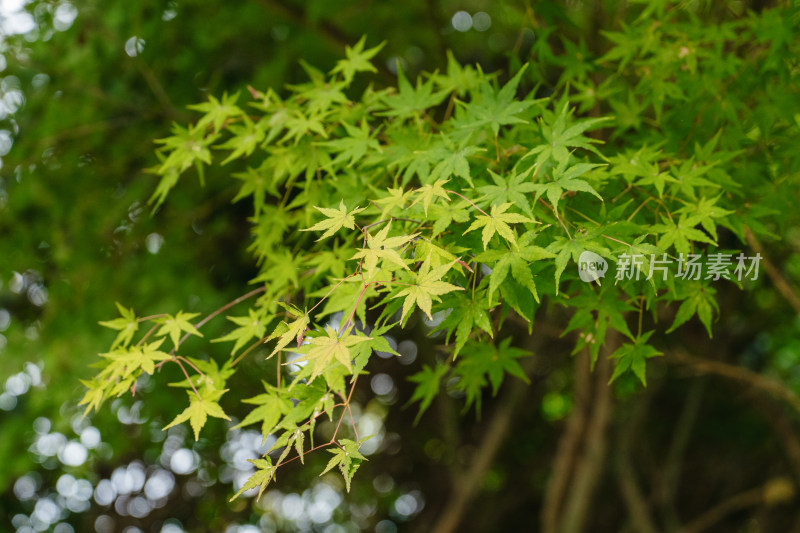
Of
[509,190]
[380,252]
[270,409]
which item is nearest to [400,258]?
[380,252]

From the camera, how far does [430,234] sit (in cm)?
115

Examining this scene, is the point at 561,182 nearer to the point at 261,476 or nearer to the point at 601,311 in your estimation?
the point at 601,311

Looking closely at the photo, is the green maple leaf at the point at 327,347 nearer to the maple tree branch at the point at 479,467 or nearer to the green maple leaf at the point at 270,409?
the green maple leaf at the point at 270,409

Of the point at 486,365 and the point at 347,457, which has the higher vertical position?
the point at 347,457

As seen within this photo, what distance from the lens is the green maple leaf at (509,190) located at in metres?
1.10

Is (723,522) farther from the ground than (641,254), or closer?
closer

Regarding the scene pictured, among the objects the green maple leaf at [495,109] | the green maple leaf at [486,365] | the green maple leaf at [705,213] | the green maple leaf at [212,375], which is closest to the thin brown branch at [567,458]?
the green maple leaf at [486,365]

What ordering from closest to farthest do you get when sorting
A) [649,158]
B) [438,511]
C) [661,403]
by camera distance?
[649,158]
[438,511]
[661,403]

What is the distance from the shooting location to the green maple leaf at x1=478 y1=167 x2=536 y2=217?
1.10 metres

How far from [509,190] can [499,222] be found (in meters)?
0.12

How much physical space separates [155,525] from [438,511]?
1.99 meters

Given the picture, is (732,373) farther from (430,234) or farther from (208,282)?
(208,282)

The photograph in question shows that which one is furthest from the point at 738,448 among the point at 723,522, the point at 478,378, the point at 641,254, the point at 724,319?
the point at 641,254

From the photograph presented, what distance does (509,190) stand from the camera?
112 cm
